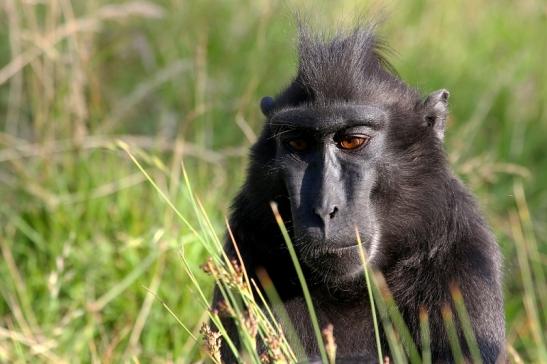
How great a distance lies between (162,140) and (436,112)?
8.41ft

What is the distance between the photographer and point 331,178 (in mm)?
4266

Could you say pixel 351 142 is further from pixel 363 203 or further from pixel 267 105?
pixel 267 105

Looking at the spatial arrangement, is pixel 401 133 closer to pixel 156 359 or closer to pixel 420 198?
pixel 420 198

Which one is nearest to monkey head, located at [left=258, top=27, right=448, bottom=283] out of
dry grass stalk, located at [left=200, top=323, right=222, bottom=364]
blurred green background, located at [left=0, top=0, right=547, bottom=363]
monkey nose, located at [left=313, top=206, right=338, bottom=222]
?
monkey nose, located at [left=313, top=206, right=338, bottom=222]

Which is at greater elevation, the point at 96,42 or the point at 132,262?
the point at 96,42

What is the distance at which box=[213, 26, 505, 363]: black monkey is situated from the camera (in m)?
4.34

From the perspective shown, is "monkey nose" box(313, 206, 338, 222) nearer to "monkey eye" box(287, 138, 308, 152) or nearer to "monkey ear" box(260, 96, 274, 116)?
"monkey eye" box(287, 138, 308, 152)

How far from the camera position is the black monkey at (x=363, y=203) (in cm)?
434

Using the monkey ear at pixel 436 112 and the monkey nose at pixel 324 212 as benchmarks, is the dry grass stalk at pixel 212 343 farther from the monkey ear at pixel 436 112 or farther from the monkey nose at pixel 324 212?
the monkey ear at pixel 436 112

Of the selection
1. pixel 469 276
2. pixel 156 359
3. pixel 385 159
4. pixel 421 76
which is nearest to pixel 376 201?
pixel 385 159

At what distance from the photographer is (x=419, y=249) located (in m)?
4.55

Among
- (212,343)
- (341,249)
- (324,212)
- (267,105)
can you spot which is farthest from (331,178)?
(212,343)

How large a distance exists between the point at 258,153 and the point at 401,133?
2.04ft

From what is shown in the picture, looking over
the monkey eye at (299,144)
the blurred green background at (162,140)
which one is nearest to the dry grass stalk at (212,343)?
the blurred green background at (162,140)
